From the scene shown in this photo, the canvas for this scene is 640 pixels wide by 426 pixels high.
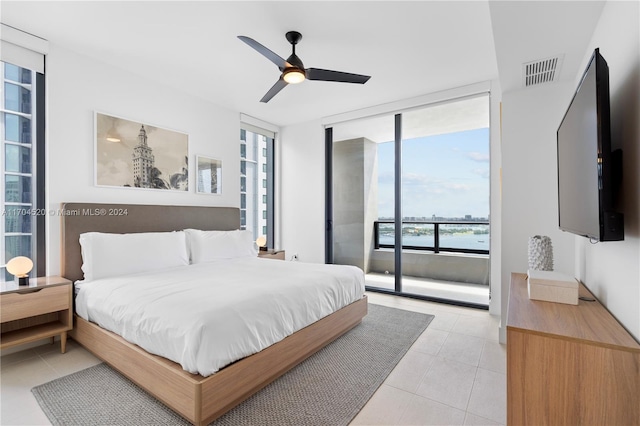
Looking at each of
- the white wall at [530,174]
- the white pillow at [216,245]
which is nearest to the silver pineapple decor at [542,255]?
the white wall at [530,174]

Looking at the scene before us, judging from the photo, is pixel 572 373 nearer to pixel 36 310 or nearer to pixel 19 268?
pixel 36 310

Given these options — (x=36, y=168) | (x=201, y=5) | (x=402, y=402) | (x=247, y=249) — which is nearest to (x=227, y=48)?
(x=201, y=5)

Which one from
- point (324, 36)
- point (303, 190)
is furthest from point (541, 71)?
point (303, 190)

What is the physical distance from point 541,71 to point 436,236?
303cm

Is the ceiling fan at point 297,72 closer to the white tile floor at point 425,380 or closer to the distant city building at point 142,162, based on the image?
the distant city building at point 142,162

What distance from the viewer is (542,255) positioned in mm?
2062

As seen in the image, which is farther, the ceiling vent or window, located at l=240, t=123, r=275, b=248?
window, located at l=240, t=123, r=275, b=248

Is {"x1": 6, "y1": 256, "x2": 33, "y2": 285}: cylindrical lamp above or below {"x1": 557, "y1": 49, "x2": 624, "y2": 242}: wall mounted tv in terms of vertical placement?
below

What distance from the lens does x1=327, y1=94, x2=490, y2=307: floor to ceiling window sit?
13.7 ft

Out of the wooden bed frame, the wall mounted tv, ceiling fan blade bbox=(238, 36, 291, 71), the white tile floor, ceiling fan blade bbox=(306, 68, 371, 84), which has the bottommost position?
the white tile floor

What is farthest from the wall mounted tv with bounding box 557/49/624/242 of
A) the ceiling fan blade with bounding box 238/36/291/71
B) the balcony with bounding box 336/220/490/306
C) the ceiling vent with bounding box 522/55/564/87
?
the balcony with bounding box 336/220/490/306

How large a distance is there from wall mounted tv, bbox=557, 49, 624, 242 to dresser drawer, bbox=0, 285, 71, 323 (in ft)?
11.8

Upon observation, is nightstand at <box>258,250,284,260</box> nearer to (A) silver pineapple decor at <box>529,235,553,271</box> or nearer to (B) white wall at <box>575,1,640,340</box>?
(A) silver pineapple decor at <box>529,235,553,271</box>

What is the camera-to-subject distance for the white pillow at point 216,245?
3.54m
